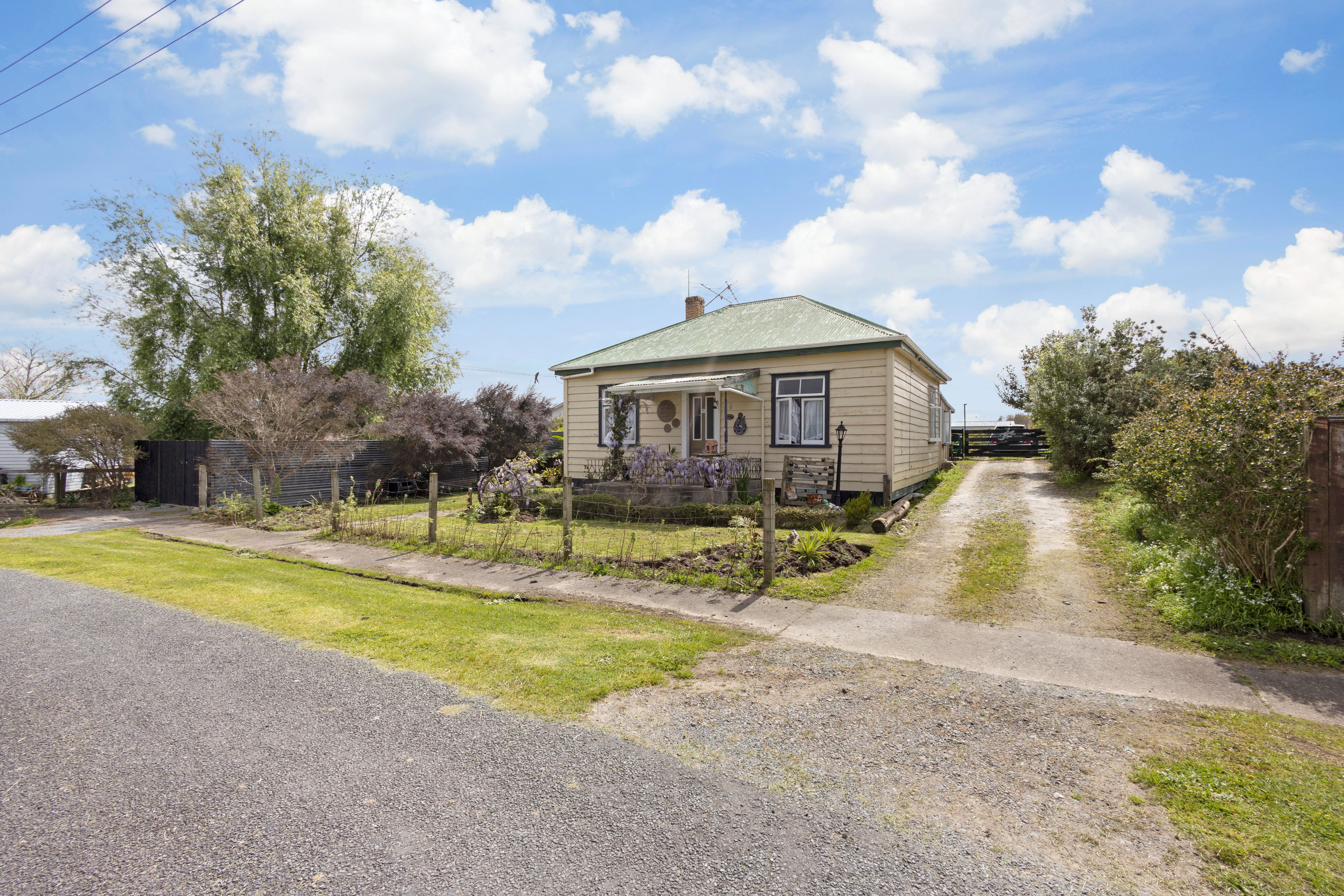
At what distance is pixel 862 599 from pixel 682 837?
472 centimetres

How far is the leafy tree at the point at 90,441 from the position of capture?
52.5ft

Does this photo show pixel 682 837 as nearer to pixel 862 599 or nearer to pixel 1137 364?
pixel 862 599

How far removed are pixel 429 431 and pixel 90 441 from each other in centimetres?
826

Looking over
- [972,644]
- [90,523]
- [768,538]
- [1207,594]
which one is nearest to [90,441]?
[90,523]

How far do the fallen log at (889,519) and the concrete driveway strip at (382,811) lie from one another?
803 centimetres

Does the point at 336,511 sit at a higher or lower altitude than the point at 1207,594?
higher

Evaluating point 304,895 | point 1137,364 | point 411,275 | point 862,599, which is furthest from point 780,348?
point 411,275

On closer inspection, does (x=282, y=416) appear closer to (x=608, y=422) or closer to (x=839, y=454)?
(x=608, y=422)

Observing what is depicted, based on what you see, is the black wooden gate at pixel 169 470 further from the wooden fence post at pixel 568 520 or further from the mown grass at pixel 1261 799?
the mown grass at pixel 1261 799

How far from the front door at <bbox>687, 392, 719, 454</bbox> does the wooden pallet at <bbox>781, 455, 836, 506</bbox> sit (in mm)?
2340

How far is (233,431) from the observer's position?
50.0 feet

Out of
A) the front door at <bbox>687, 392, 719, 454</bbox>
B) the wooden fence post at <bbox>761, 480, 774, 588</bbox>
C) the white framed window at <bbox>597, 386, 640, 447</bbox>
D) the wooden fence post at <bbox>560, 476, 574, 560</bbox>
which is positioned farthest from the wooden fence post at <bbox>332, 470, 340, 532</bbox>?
the wooden fence post at <bbox>761, 480, 774, 588</bbox>

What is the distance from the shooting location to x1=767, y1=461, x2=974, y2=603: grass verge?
7.18 meters

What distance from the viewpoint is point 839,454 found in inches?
536
